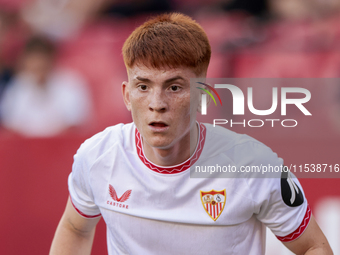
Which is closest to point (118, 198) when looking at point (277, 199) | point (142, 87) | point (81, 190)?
point (81, 190)

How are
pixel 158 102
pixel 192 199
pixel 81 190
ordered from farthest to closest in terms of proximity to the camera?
pixel 81 190 → pixel 192 199 → pixel 158 102

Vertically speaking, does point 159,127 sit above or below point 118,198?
above

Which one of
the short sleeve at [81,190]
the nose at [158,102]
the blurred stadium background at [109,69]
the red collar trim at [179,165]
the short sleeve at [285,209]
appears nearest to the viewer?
the nose at [158,102]

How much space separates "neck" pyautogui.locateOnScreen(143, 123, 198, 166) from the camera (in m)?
2.02

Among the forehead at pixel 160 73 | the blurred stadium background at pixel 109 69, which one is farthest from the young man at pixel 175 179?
the blurred stadium background at pixel 109 69

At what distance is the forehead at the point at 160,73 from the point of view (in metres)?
1.79

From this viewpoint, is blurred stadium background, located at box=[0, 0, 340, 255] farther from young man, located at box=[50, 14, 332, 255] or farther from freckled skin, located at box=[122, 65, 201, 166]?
freckled skin, located at box=[122, 65, 201, 166]

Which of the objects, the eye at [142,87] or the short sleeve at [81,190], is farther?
the short sleeve at [81,190]

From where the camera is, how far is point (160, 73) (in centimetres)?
→ 179

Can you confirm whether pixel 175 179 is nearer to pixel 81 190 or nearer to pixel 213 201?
pixel 213 201

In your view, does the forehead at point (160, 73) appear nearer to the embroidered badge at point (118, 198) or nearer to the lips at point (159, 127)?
the lips at point (159, 127)

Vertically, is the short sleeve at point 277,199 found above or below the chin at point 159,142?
below

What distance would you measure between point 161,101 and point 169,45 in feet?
0.84

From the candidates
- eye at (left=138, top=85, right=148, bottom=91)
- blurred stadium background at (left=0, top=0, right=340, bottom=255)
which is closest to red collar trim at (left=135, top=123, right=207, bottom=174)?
eye at (left=138, top=85, right=148, bottom=91)
